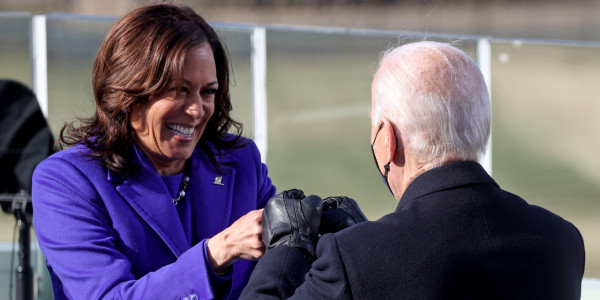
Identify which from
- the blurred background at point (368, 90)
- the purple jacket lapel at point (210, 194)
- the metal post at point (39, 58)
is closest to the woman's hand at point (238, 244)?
the purple jacket lapel at point (210, 194)

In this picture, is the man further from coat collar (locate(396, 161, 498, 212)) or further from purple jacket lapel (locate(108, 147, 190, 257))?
purple jacket lapel (locate(108, 147, 190, 257))

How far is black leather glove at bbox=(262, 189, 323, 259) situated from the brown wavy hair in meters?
0.47

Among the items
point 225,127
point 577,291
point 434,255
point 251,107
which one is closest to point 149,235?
point 225,127

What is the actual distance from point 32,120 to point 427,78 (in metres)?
3.03

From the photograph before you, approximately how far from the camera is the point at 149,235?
80.4 inches

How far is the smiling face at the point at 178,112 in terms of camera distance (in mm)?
2102

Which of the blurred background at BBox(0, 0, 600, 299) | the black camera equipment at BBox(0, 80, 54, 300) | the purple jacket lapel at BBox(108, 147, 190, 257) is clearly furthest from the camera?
the blurred background at BBox(0, 0, 600, 299)

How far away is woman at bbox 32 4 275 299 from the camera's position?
1879 mm

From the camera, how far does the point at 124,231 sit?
198 centimetres

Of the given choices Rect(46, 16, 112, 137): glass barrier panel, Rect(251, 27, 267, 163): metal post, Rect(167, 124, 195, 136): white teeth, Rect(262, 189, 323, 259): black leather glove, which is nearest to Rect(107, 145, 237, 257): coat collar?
Rect(167, 124, 195, 136): white teeth

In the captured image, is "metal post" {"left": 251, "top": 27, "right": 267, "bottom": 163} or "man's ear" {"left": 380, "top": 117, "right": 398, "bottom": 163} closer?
"man's ear" {"left": 380, "top": 117, "right": 398, "bottom": 163}

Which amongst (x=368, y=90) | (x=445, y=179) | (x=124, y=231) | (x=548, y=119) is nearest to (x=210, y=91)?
(x=124, y=231)

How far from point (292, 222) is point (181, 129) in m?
0.54

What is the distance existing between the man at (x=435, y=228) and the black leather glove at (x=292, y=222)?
4 centimetres
